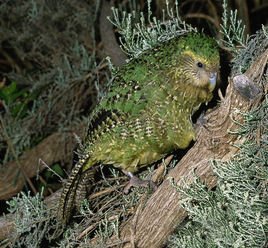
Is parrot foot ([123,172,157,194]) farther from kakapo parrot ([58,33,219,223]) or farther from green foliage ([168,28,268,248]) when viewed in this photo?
green foliage ([168,28,268,248])

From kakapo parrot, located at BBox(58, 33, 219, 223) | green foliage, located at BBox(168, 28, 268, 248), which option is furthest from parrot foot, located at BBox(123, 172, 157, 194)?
green foliage, located at BBox(168, 28, 268, 248)

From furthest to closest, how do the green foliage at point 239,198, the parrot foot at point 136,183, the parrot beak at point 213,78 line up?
the parrot foot at point 136,183 → the parrot beak at point 213,78 → the green foliage at point 239,198

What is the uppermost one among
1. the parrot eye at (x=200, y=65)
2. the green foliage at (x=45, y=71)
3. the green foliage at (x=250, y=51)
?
the parrot eye at (x=200, y=65)

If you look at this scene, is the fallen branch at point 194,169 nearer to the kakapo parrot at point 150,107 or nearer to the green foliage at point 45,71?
the kakapo parrot at point 150,107

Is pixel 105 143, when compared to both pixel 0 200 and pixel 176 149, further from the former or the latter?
pixel 0 200

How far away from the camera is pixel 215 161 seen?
1302mm

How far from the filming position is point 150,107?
1.54 meters

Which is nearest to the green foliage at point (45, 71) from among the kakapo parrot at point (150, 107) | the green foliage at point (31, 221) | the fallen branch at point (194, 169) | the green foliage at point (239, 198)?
the green foliage at point (31, 221)

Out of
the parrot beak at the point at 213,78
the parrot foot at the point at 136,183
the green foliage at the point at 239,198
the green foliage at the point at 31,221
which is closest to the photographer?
the green foliage at the point at 239,198

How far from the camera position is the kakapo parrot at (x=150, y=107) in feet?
4.84

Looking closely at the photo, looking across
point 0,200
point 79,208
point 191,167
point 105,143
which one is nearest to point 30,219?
point 79,208

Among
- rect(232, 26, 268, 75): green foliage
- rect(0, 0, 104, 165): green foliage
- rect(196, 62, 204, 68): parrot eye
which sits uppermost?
rect(196, 62, 204, 68): parrot eye

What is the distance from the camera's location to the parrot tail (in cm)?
163

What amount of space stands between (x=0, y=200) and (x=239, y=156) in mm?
1423
